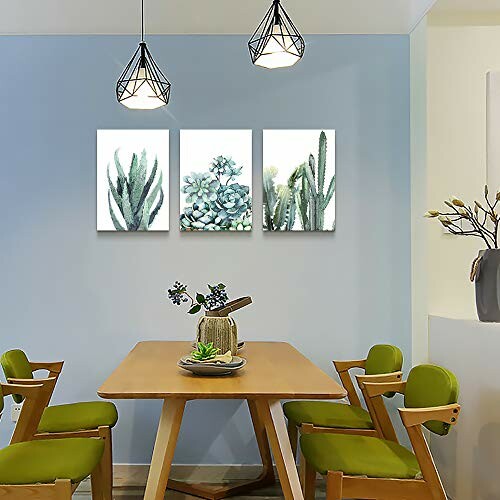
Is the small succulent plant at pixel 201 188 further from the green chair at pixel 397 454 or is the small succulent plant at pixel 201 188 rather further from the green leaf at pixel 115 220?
the green chair at pixel 397 454

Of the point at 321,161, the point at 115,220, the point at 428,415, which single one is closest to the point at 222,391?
the point at 428,415

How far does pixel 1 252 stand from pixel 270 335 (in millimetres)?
1511

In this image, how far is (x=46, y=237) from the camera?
11.9ft

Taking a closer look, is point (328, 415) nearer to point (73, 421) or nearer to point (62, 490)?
point (73, 421)

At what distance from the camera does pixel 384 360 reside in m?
3.01

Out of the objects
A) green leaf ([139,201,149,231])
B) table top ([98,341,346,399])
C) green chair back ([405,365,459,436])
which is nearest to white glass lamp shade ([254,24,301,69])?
table top ([98,341,346,399])

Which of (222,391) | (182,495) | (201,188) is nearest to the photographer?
(222,391)

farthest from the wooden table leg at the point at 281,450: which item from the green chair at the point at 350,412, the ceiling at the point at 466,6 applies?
the ceiling at the point at 466,6

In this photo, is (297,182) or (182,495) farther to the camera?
(297,182)

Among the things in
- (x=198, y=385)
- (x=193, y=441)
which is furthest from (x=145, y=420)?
(x=198, y=385)

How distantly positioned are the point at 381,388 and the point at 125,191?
178 centimetres

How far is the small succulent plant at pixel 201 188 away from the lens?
3.61 m

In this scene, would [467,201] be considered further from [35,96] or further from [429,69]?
[35,96]

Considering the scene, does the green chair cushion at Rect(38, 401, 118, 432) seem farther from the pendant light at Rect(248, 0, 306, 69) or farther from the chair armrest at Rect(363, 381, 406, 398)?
the pendant light at Rect(248, 0, 306, 69)
